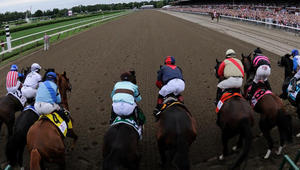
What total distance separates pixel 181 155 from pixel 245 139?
1.06m

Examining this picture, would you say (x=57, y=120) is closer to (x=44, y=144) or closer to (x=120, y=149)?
(x=44, y=144)

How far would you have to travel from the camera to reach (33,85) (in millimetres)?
4586

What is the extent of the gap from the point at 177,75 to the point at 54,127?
249cm

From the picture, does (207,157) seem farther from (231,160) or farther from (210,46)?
(210,46)

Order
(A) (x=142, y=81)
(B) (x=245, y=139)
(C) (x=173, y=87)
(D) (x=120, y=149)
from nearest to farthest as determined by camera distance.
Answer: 1. (D) (x=120, y=149)
2. (B) (x=245, y=139)
3. (C) (x=173, y=87)
4. (A) (x=142, y=81)

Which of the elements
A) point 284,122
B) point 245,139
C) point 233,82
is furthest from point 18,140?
point 284,122

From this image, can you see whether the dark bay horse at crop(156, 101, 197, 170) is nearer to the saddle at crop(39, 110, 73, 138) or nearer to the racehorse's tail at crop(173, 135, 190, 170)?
the racehorse's tail at crop(173, 135, 190, 170)

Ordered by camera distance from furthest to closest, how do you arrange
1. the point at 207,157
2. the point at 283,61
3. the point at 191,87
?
the point at 191,87, the point at 283,61, the point at 207,157

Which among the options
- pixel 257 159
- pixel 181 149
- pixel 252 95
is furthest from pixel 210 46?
pixel 181 149

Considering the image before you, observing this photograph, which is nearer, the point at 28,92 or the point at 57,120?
the point at 57,120

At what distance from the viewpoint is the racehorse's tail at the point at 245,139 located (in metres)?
3.30

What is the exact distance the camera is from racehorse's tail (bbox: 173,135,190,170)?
314 centimetres

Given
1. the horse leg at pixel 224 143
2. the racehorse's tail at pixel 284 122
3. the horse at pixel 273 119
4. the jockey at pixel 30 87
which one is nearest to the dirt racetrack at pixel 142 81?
the horse leg at pixel 224 143

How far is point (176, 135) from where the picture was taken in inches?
129
